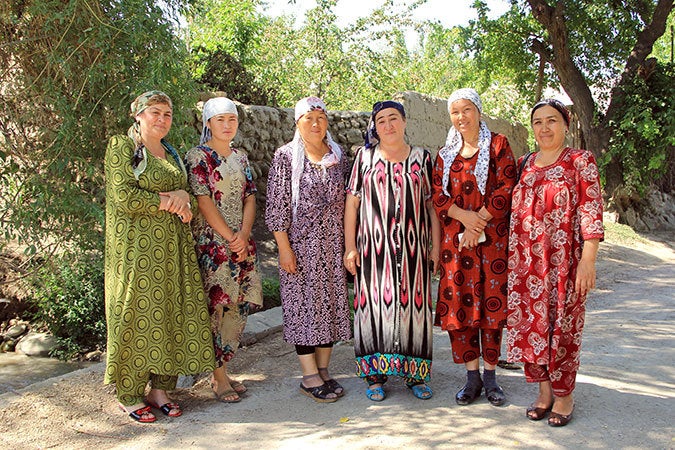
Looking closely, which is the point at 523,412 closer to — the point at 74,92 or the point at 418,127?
the point at 74,92

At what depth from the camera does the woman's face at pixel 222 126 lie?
3.52 meters

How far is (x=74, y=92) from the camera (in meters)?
4.05

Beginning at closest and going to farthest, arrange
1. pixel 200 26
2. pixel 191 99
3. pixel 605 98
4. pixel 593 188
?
pixel 593 188 → pixel 191 99 → pixel 605 98 → pixel 200 26

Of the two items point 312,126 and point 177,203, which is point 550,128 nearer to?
point 312,126

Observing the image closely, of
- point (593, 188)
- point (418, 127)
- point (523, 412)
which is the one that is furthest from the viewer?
point (418, 127)

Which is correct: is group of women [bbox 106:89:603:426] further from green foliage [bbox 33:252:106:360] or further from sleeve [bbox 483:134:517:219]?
green foliage [bbox 33:252:106:360]

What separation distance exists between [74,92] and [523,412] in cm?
335

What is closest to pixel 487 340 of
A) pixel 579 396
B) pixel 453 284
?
pixel 453 284

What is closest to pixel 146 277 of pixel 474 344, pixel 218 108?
pixel 218 108

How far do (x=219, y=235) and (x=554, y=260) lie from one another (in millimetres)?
1809

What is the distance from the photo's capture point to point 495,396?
3473 millimetres

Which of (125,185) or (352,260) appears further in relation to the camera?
(352,260)

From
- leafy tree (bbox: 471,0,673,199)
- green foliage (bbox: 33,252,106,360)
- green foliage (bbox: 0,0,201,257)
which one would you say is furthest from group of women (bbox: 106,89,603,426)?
leafy tree (bbox: 471,0,673,199)

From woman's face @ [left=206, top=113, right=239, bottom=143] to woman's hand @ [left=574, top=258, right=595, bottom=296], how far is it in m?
1.97
